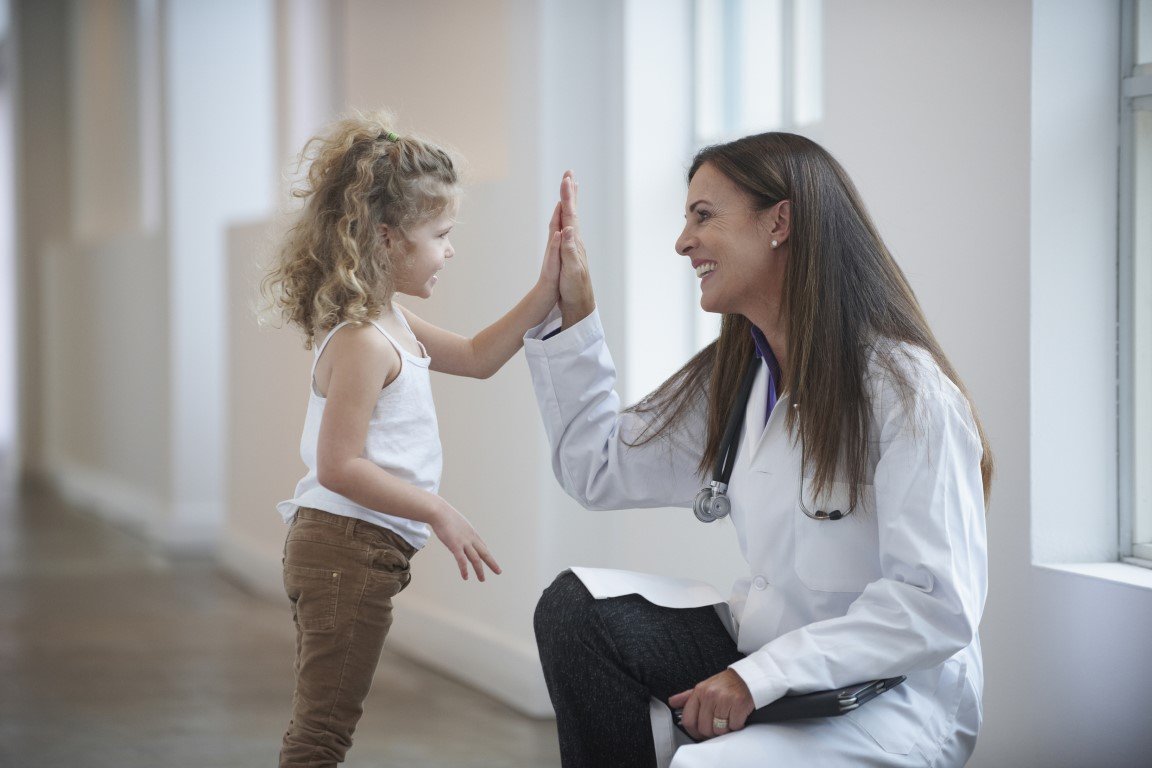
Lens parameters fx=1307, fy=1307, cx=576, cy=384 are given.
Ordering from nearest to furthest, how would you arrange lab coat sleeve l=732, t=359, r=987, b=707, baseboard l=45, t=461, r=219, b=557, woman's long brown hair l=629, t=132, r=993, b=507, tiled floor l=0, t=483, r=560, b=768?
lab coat sleeve l=732, t=359, r=987, b=707 → woman's long brown hair l=629, t=132, r=993, b=507 → tiled floor l=0, t=483, r=560, b=768 → baseboard l=45, t=461, r=219, b=557

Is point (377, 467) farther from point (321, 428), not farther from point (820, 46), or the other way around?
point (820, 46)

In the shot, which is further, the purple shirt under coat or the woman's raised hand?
the woman's raised hand

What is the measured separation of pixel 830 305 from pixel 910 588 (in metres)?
0.41

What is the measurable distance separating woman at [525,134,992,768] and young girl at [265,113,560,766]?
23 centimetres

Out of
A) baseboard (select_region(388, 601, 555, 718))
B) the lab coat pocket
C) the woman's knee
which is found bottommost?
baseboard (select_region(388, 601, 555, 718))

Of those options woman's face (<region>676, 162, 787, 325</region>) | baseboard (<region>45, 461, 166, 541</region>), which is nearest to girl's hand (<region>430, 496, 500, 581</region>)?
woman's face (<region>676, 162, 787, 325</region>)

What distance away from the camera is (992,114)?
2.20m

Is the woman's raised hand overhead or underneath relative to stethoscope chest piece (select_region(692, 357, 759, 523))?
overhead

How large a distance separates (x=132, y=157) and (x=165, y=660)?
4902 mm

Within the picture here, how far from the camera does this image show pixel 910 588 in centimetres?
168

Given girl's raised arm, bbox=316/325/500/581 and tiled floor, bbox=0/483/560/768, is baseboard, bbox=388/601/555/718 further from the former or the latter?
girl's raised arm, bbox=316/325/500/581

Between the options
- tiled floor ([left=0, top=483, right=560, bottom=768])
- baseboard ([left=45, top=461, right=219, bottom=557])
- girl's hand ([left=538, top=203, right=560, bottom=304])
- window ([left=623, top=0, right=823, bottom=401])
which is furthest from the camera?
baseboard ([left=45, top=461, right=219, bottom=557])

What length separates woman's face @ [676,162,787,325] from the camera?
1936 mm

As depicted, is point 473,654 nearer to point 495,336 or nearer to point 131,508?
point 495,336
